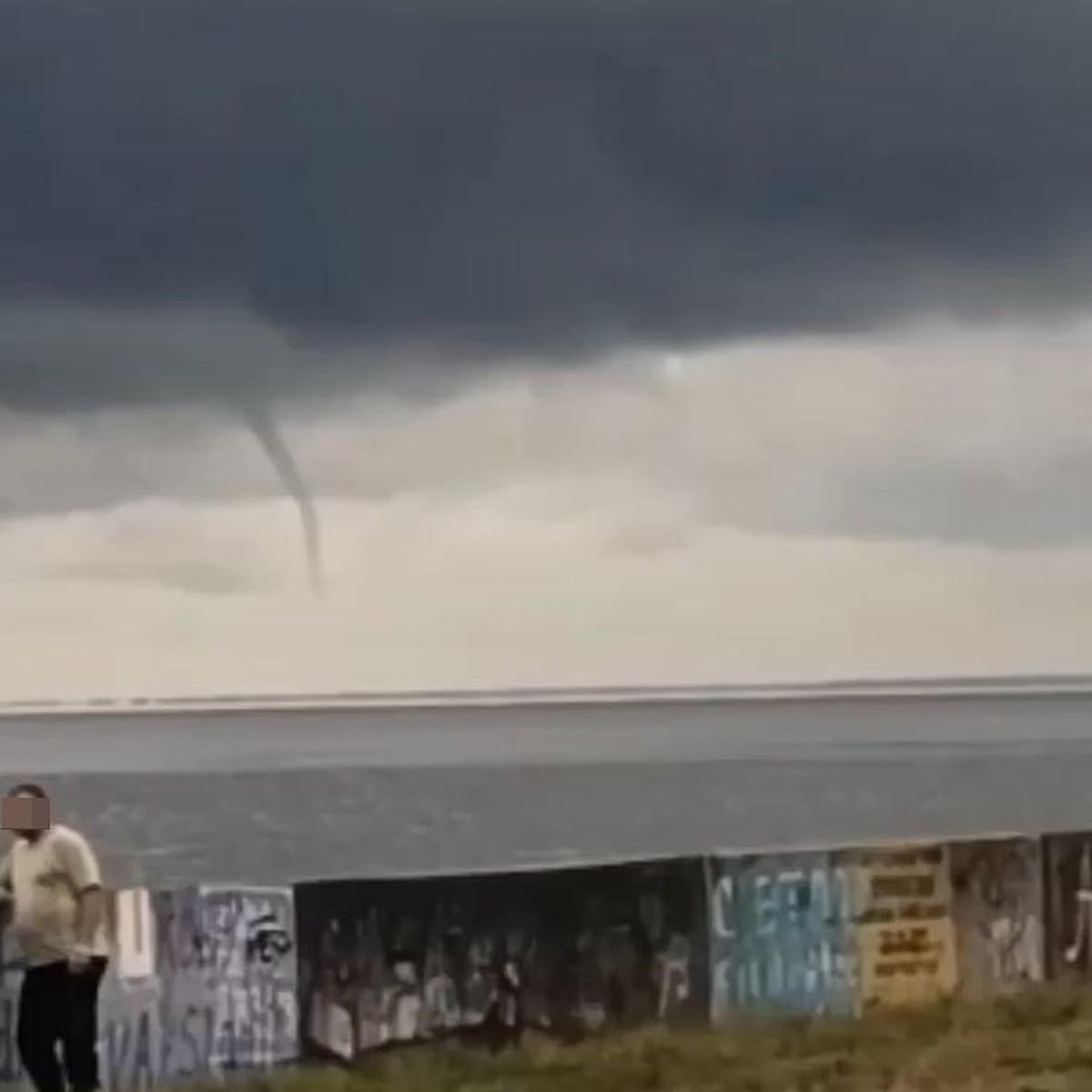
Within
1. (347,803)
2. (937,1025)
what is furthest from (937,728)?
(937,1025)

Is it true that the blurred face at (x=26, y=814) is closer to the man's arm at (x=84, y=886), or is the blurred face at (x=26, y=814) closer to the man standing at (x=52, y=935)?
the man standing at (x=52, y=935)

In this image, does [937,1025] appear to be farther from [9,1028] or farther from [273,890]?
[9,1028]

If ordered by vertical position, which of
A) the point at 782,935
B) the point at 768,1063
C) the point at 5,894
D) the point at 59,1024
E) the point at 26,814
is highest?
the point at 26,814

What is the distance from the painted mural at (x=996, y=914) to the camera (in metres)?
16.9

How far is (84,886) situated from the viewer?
13.5 meters

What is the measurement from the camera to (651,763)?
67500 millimetres

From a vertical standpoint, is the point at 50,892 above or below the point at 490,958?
above

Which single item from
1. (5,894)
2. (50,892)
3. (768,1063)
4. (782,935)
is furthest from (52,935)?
(782,935)

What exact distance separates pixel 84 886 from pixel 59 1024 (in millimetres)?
868

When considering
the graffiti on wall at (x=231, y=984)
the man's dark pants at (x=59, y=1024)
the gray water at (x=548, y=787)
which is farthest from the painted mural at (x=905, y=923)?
the gray water at (x=548, y=787)

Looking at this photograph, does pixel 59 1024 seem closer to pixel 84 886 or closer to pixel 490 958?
pixel 84 886

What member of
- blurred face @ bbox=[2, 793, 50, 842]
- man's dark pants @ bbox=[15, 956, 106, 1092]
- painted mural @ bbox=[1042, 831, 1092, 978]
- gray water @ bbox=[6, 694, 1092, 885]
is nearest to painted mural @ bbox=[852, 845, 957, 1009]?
painted mural @ bbox=[1042, 831, 1092, 978]

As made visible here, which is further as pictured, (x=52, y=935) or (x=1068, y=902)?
(x=1068, y=902)

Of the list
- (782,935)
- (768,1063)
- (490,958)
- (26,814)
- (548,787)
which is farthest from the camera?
(548,787)
